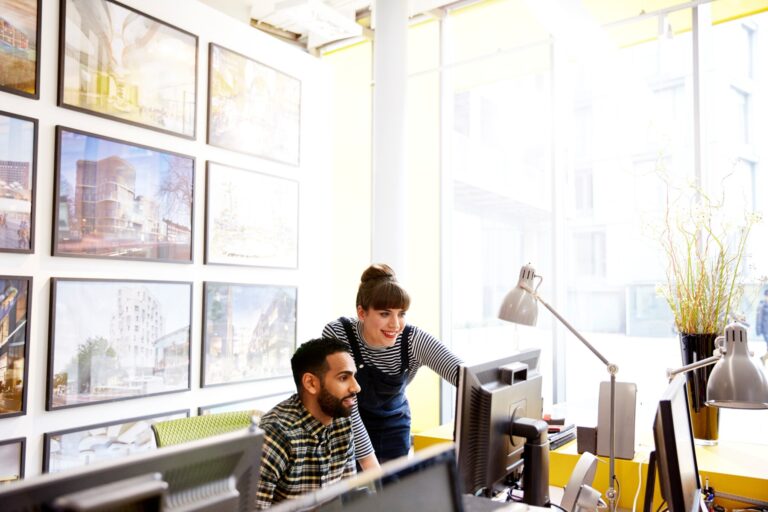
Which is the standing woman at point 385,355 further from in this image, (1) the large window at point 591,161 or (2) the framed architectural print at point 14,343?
(1) the large window at point 591,161

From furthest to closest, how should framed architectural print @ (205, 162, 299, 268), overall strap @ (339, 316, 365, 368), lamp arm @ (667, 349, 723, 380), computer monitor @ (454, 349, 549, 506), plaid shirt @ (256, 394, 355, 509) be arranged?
framed architectural print @ (205, 162, 299, 268) < overall strap @ (339, 316, 365, 368) < lamp arm @ (667, 349, 723, 380) < plaid shirt @ (256, 394, 355, 509) < computer monitor @ (454, 349, 549, 506)

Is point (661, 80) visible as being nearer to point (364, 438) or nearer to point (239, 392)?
point (364, 438)

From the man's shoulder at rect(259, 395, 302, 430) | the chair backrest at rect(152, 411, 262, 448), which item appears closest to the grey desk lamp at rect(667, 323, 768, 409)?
the man's shoulder at rect(259, 395, 302, 430)

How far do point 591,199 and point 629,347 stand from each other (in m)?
0.98

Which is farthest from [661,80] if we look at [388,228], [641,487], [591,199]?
[641,487]

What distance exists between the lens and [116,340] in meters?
3.30

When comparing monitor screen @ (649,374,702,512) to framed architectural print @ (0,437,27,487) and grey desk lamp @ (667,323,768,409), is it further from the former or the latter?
framed architectural print @ (0,437,27,487)

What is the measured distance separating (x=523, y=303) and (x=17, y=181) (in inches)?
90.9

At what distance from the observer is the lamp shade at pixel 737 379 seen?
1758 millimetres

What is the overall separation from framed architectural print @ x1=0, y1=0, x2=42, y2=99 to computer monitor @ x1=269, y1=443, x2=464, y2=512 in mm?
2773

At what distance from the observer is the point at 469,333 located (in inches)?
191

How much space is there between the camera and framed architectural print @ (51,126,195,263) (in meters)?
3.12

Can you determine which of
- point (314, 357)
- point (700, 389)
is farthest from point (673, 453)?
point (700, 389)

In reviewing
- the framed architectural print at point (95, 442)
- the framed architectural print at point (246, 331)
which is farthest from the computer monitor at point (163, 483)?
the framed architectural print at point (246, 331)
